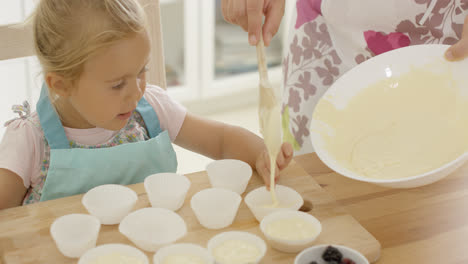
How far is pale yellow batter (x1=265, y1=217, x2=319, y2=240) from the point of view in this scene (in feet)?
3.10

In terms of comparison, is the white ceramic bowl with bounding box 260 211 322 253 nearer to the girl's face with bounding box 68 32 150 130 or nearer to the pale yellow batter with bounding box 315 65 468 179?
the pale yellow batter with bounding box 315 65 468 179

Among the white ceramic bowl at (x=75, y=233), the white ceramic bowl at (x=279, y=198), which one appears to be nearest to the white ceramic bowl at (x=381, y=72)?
the white ceramic bowl at (x=279, y=198)

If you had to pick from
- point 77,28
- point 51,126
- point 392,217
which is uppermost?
point 77,28

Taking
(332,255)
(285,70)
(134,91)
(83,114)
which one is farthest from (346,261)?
(285,70)

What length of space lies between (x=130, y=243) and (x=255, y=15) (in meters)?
0.49

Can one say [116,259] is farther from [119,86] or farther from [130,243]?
[119,86]

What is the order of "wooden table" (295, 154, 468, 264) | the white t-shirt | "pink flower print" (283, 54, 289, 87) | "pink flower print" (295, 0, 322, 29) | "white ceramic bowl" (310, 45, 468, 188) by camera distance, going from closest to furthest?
1. "wooden table" (295, 154, 468, 264)
2. "white ceramic bowl" (310, 45, 468, 188)
3. the white t-shirt
4. "pink flower print" (295, 0, 322, 29)
5. "pink flower print" (283, 54, 289, 87)

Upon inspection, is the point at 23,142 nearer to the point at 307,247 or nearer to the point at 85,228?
the point at 85,228

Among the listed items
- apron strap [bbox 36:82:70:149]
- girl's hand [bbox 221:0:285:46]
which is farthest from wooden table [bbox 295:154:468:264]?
apron strap [bbox 36:82:70:149]

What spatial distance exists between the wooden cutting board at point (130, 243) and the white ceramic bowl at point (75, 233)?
2cm

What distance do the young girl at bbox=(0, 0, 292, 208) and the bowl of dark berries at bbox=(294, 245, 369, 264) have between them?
0.29 meters

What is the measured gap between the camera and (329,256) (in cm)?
85

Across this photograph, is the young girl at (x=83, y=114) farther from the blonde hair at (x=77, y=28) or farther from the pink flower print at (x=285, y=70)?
the pink flower print at (x=285, y=70)

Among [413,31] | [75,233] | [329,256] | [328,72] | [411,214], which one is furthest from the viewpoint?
[328,72]
